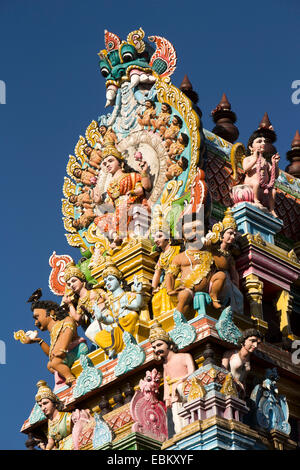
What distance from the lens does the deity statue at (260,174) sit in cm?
2548

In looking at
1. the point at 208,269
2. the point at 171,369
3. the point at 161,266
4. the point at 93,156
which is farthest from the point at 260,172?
the point at 171,369

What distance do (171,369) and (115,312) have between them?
7.28 feet

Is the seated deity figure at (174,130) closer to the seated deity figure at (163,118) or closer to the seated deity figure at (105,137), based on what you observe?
the seated deity figure at (163,118)

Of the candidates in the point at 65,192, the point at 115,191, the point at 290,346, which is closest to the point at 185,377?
the point at 290,346

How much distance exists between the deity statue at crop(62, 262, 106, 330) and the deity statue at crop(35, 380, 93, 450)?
149 centimetres

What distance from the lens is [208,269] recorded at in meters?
23.2

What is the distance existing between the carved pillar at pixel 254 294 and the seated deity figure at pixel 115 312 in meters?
1.88

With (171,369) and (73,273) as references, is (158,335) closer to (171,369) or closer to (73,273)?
(171,369)

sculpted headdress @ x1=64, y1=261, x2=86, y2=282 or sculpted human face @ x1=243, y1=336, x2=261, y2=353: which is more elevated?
sculpted headdress @ x1=64, y1=261, x2=86, y2=282

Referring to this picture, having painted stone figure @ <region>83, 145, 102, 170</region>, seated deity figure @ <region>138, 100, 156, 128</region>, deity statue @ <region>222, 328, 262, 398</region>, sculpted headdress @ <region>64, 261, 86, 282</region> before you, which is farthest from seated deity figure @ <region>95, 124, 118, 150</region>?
deity statue @ <region>222, 328, 262, 398</region>

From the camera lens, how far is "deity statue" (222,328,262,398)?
22.4 metres

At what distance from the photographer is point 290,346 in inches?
957

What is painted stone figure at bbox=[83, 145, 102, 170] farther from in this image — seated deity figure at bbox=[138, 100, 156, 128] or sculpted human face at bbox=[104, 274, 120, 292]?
sculpted human face at bbox=[104, 274, 120, 292]

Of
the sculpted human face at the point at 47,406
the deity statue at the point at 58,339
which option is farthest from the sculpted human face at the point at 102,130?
the sculpted human face at the point at 47,406
